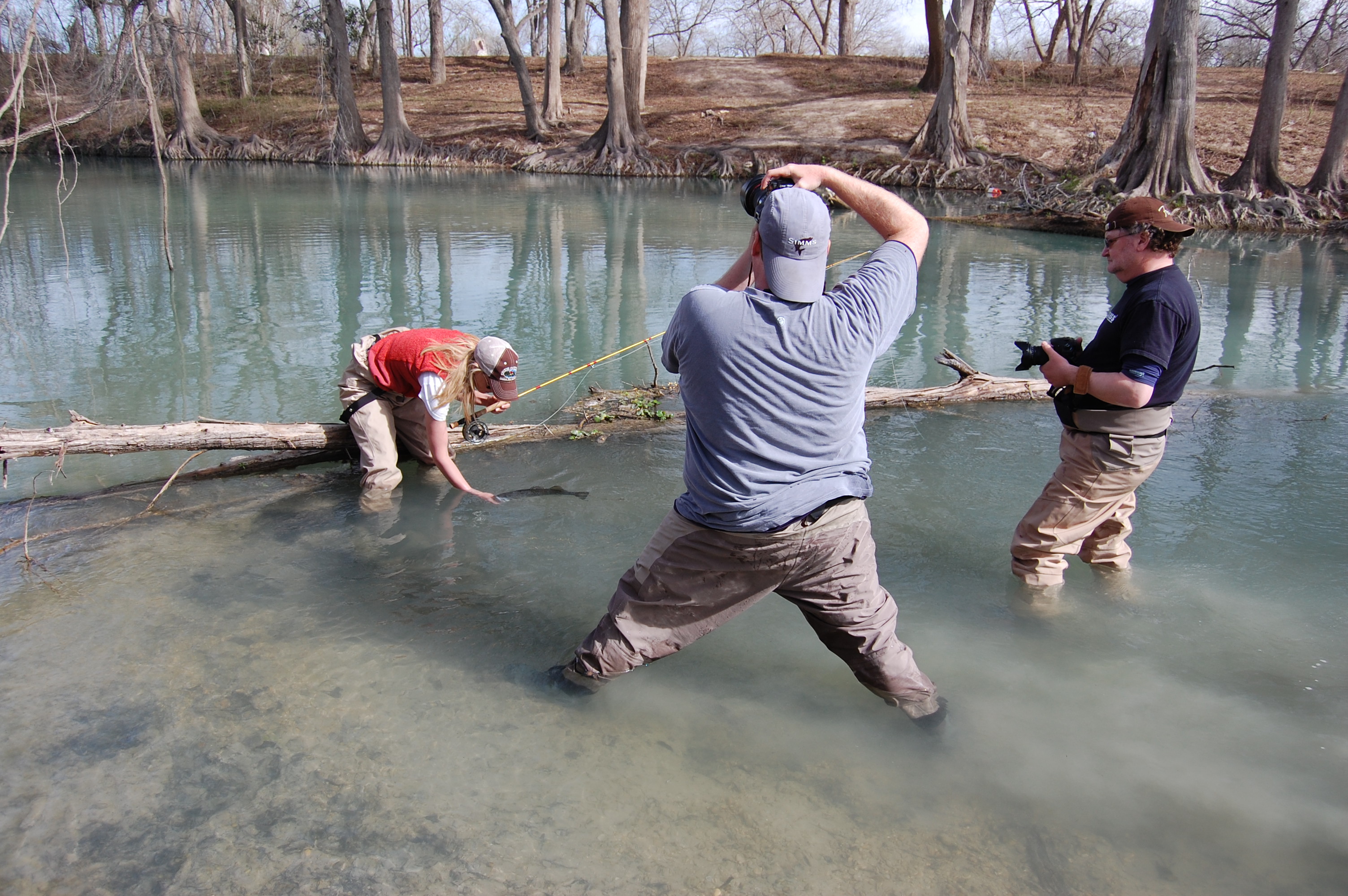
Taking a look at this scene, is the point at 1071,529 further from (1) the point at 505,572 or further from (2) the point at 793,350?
(1) the point at 505,572

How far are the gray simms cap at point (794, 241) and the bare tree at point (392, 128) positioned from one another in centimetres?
3076

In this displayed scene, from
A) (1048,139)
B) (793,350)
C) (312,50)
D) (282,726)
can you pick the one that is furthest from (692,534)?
(312,50)

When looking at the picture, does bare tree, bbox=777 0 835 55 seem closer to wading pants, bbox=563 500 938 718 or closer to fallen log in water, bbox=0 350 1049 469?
fallen log in water, bbox=0 350 1049 469

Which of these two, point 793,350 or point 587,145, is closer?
point 793,350

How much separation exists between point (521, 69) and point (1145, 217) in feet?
101

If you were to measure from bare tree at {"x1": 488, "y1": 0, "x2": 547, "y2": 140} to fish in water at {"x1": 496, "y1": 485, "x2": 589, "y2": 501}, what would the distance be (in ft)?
92.1

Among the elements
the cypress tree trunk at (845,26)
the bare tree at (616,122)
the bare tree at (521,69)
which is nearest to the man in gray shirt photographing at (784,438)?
the bare tree at (616,122)

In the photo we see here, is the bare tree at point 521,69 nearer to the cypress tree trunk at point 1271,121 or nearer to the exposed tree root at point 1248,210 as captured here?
the exposed tree root at point 1248,210

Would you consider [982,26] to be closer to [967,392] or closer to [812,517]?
[967,392]

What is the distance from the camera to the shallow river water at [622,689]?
2762 mm

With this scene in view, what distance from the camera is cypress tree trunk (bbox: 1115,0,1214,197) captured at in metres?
17.8

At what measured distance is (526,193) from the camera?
880 inches

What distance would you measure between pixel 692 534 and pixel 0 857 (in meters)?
2.21

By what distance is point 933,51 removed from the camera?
32844 millimetres
